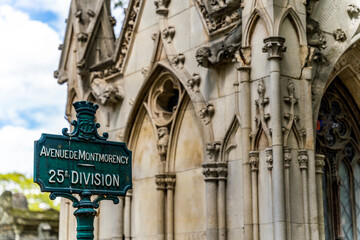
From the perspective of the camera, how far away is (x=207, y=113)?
472 inches

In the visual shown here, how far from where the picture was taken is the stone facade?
10156 mm

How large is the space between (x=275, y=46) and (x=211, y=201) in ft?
9.49

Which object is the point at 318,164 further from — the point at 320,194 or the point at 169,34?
the point at 169,34

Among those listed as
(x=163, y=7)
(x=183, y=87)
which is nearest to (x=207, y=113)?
(x=183, y=87)

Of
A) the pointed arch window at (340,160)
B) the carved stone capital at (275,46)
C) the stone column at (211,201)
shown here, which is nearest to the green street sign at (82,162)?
the carved stone capital at (275,46)

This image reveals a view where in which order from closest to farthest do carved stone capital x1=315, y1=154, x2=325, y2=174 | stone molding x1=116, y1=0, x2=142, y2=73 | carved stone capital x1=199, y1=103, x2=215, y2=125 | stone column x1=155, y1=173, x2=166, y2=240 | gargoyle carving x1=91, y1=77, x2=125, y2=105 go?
1. carved stone capital x1=315, y1=154, x2=325, y2=174
2. carved stone capital x1=199, y1=103, x2=215, y2=125
3. stone column x1=155, y1=173, x2=166, y2=240
4. gargoyle carving x1=91, y1=77, x2=125, y2=105
5. stone molding x1=116, y1=0, x2=142, y2=73

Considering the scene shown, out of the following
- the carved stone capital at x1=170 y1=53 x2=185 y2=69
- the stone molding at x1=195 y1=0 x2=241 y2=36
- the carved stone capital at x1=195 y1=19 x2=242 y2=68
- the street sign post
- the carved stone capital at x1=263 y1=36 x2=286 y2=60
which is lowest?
the street sign post

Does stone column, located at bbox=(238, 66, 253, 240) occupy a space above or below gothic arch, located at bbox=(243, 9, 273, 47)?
below

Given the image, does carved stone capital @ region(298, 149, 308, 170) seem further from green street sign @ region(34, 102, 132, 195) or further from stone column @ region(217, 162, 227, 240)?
green street sign @ region(34, 102, 132, 195)

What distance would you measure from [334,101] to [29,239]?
9942 mm

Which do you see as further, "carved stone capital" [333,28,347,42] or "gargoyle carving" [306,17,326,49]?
"carved stone capital" [333,28,347,42]

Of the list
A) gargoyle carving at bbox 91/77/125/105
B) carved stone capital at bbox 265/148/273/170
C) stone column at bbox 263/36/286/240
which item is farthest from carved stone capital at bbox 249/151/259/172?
gargoyle carving at bbox 91/77/125/105

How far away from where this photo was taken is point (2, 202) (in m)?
19.2

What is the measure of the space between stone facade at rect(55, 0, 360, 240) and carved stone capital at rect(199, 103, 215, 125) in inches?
0.8
